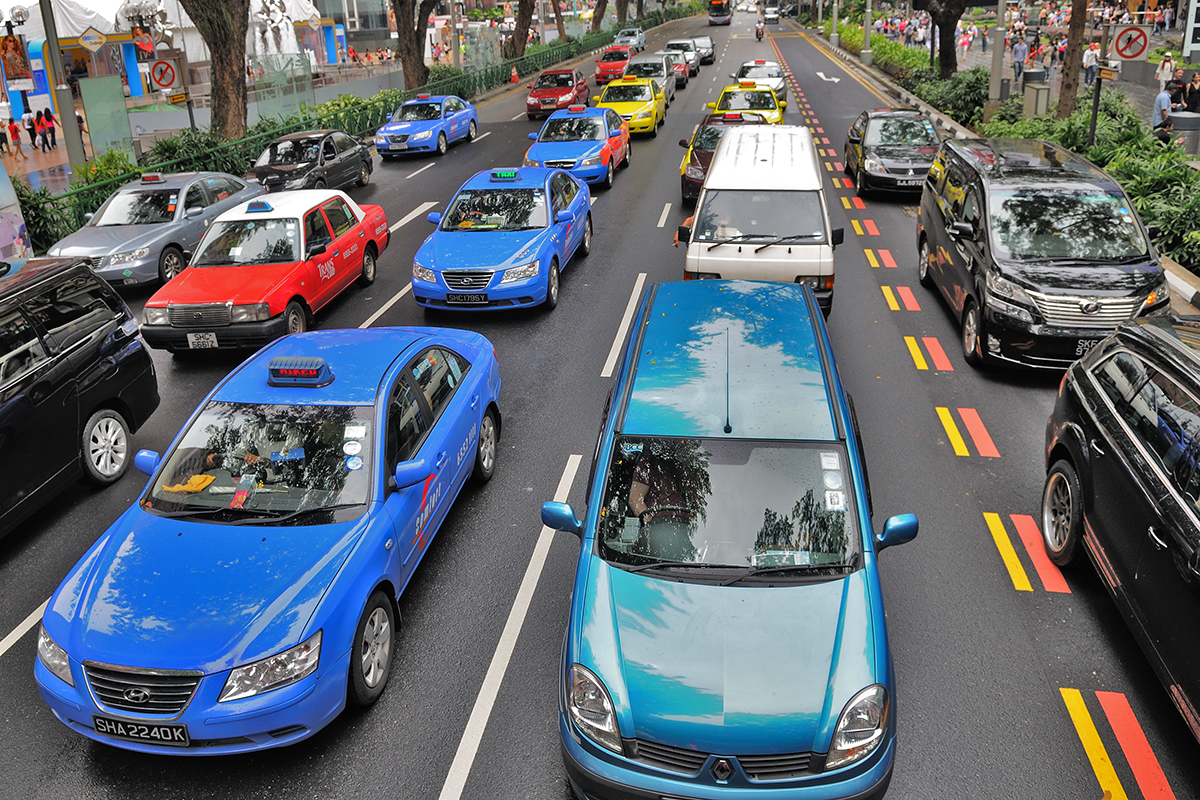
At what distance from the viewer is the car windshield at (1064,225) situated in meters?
9.74

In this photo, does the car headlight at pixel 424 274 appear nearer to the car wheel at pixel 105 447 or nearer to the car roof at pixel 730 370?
the car wheel at pixel 105 447

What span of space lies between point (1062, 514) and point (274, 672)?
559 centimetres

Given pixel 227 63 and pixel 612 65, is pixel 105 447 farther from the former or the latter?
pixel 612 65

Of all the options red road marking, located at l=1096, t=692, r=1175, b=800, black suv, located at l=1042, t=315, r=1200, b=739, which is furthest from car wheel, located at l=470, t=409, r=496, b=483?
red road marking, located at l=1096, t=692, r=1175, b=800

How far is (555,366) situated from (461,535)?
3.74 metres

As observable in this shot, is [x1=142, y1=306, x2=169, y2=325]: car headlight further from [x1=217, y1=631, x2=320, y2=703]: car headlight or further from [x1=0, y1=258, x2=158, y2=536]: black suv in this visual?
[x1=217, y1=631, x2=320, y2=703]: car headlight

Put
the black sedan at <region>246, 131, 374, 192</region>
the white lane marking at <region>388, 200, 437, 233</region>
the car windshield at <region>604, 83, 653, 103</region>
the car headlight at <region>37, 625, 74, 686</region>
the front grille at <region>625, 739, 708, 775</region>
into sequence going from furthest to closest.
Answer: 1. the car windshield at <region>604, 83, 653, 103</region>
2. the black sedan at <region>246, 131, 374, 192</region>
3. the white lane marking at <region>388, 200, 437, 233</region>
4. the car headlight at <region>37, 625, 74, 686</region>
5. the front grille at <region>625, 739, 708, 775</region>

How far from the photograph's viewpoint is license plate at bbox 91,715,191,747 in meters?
4.54

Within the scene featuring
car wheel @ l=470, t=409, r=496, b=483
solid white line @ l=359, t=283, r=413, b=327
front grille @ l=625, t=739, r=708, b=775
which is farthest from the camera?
solid white line @ l=359, t=283, r=413, b=327

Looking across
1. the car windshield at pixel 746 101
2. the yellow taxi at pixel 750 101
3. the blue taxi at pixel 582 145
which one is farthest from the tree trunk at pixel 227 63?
the car windshield at pixel 746 101

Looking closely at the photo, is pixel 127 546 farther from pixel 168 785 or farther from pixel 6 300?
pixel 6 300

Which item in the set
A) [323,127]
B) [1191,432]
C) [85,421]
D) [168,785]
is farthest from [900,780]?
[323,127]

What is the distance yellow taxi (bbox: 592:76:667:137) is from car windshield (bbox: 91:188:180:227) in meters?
13.9

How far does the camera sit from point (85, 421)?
26.1ft
